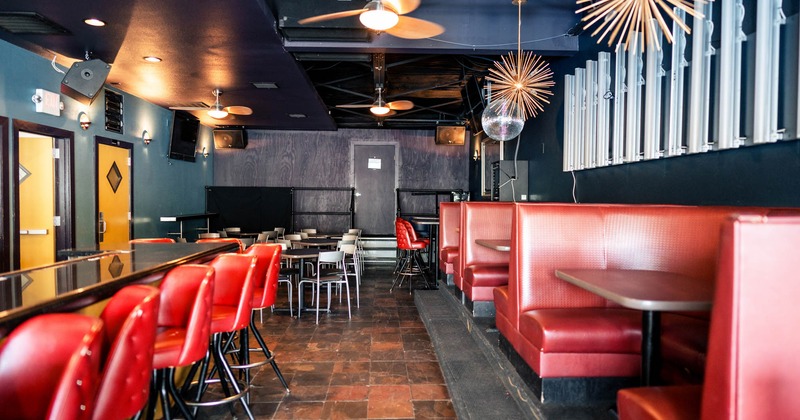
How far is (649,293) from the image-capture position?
1.59 m

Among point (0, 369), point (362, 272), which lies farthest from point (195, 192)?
point (0, 369)

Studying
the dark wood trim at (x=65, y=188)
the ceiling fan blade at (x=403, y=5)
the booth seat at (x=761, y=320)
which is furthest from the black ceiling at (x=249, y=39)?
the booth seat at (x=761, y=320)

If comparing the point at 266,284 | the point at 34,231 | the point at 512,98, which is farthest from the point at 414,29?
the point at 34,231

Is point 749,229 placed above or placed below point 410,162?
below

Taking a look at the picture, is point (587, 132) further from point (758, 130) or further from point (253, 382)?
point (253, 382)

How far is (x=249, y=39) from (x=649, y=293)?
4.41 m

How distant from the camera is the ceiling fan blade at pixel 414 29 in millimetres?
4629

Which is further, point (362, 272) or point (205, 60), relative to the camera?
point (362, 272)

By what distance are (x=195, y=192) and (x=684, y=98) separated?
29.4ft

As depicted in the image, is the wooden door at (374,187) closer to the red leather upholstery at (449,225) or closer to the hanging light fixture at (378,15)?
the red leather upholstery at (449,225)

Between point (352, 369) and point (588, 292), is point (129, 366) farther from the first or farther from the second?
point (352, 369)

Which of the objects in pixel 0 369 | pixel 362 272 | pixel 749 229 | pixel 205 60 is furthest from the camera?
pixel 362 272

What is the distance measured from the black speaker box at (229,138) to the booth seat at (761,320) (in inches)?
398

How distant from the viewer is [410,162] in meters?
10.5
